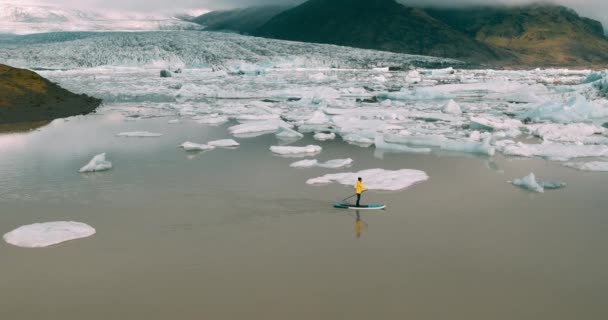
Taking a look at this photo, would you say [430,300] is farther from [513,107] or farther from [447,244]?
[513,107]

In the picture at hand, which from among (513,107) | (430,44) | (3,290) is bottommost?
(3,290)

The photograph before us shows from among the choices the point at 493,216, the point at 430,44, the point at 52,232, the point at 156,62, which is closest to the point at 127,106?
the point at 52,232

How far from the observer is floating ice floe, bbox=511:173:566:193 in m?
9.91

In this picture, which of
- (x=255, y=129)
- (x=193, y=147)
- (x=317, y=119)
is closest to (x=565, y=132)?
(x=317, y=119)

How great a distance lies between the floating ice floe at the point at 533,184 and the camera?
991 cm

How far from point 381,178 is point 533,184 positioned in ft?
10.7

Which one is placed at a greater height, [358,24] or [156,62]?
[358,24]

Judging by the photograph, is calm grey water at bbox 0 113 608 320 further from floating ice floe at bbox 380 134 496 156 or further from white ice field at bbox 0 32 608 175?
white ice field at bbox 0 32 608 175

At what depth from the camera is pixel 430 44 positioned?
564 feet

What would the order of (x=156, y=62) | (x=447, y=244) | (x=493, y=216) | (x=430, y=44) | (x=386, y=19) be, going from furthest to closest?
(x=386, y=19)
(x=430, y=44)
(x=156, y=62)
(x=493, y=216)
(x=447, y=244)

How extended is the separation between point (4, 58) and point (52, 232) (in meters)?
77.5

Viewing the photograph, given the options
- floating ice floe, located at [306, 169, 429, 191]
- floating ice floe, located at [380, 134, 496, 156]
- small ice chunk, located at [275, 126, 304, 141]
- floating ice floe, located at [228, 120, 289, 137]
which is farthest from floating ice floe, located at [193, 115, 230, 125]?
floating ice floe, located at [306, 169, 429, 191]

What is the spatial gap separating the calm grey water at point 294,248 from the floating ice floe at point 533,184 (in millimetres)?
279

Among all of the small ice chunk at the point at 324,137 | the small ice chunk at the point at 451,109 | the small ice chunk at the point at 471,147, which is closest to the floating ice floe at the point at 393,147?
the small ice chunk at the point at 471,147
